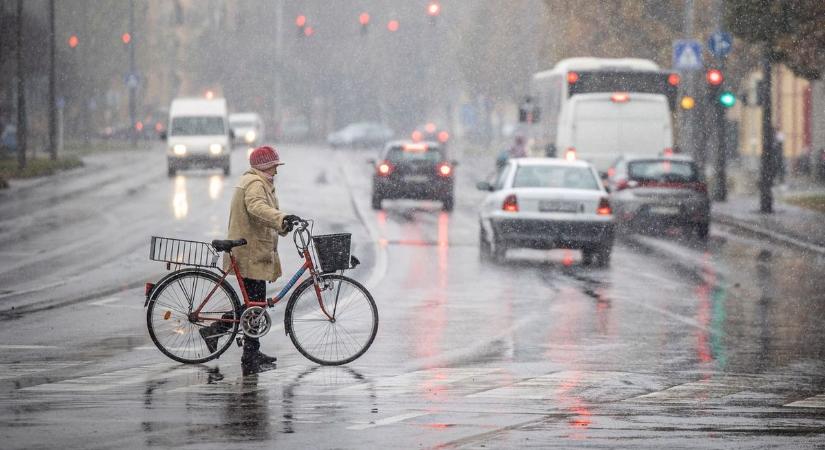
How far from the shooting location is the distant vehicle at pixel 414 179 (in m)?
35.5

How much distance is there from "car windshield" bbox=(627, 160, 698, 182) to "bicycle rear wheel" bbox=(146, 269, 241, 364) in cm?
1809

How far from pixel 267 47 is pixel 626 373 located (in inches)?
4076

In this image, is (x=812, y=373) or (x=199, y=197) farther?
(x=199, y=197)

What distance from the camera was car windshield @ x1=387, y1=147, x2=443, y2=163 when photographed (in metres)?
36.2

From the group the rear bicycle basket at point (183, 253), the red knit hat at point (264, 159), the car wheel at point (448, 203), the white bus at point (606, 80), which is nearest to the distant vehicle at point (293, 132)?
the white bus at point (606, 80)

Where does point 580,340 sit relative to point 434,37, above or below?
below

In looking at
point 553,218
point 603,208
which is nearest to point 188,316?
point 553,218

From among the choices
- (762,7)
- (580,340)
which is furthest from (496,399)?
(762,7)

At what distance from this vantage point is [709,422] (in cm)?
935

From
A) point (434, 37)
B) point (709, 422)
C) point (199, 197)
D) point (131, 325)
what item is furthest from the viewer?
point (434, 37)

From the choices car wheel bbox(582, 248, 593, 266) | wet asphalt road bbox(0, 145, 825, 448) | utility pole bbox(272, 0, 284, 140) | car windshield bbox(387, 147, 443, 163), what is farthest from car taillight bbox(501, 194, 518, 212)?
utility pole bbox(272, 0, 284, 140)

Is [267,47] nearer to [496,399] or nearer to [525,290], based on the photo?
[525,290]

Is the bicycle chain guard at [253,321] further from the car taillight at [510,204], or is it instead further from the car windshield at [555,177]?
the car windshield at [555,177]

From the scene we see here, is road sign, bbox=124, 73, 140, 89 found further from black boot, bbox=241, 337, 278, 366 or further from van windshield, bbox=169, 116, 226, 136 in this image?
black boot, bbox=241, 337, 278, 366
